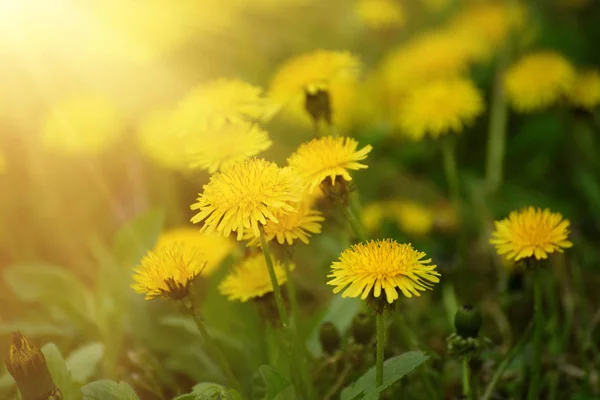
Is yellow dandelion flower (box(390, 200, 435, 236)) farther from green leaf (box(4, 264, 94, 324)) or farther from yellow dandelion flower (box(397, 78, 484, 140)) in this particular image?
green leaf (box(4, 264, 94, 324))

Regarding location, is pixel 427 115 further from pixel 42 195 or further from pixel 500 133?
pixel 42 195

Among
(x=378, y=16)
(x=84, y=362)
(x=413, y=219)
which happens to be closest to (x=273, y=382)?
(x=84, y=362)

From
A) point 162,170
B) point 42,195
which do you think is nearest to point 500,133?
point 162,170

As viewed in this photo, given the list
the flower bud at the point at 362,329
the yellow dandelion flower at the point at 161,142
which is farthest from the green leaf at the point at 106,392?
the yellow dandelion flower at the point at 161,142

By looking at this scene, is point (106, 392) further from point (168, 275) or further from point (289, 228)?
point (289, 228)

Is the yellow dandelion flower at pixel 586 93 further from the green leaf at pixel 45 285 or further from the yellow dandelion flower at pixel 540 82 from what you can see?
the green leaf at pixel 45 285

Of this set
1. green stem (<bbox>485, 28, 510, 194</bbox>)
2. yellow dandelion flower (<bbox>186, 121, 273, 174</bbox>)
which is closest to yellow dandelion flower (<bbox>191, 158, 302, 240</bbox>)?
yellow dandelion flower (<bbox>186, 121, 273, 174</bbox>)
